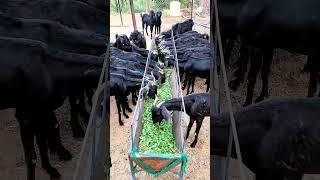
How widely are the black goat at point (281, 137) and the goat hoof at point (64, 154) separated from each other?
485 mm

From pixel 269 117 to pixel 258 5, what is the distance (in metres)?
0.27

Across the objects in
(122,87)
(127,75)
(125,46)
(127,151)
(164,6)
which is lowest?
(127,151)

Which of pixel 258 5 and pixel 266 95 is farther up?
pixel 258 5

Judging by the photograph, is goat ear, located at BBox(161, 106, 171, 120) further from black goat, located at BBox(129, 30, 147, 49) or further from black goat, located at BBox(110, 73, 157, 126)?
black goat, located at BBox(129, 30, 147, 49)

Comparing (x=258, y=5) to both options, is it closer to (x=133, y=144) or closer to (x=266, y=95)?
(x=266, y=95)

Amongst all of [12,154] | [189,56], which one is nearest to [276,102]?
[12,154]

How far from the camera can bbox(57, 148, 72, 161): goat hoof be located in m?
1.01

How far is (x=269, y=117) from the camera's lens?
882 mm

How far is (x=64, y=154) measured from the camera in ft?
3.34

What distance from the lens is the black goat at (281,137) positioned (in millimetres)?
846

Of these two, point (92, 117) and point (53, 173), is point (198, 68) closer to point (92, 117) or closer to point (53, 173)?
point (92, 117)

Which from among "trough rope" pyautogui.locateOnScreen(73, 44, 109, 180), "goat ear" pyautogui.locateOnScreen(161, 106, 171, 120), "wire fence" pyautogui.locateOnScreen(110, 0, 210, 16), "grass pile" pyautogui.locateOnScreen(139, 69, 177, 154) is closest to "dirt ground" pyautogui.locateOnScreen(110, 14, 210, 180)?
"grass pile" pyautogui.locateOnScreen(139, 69, 177, 154)

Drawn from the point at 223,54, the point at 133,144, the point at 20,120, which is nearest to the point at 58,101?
the point at 20,120

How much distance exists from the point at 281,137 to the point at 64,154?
59 centimetres
